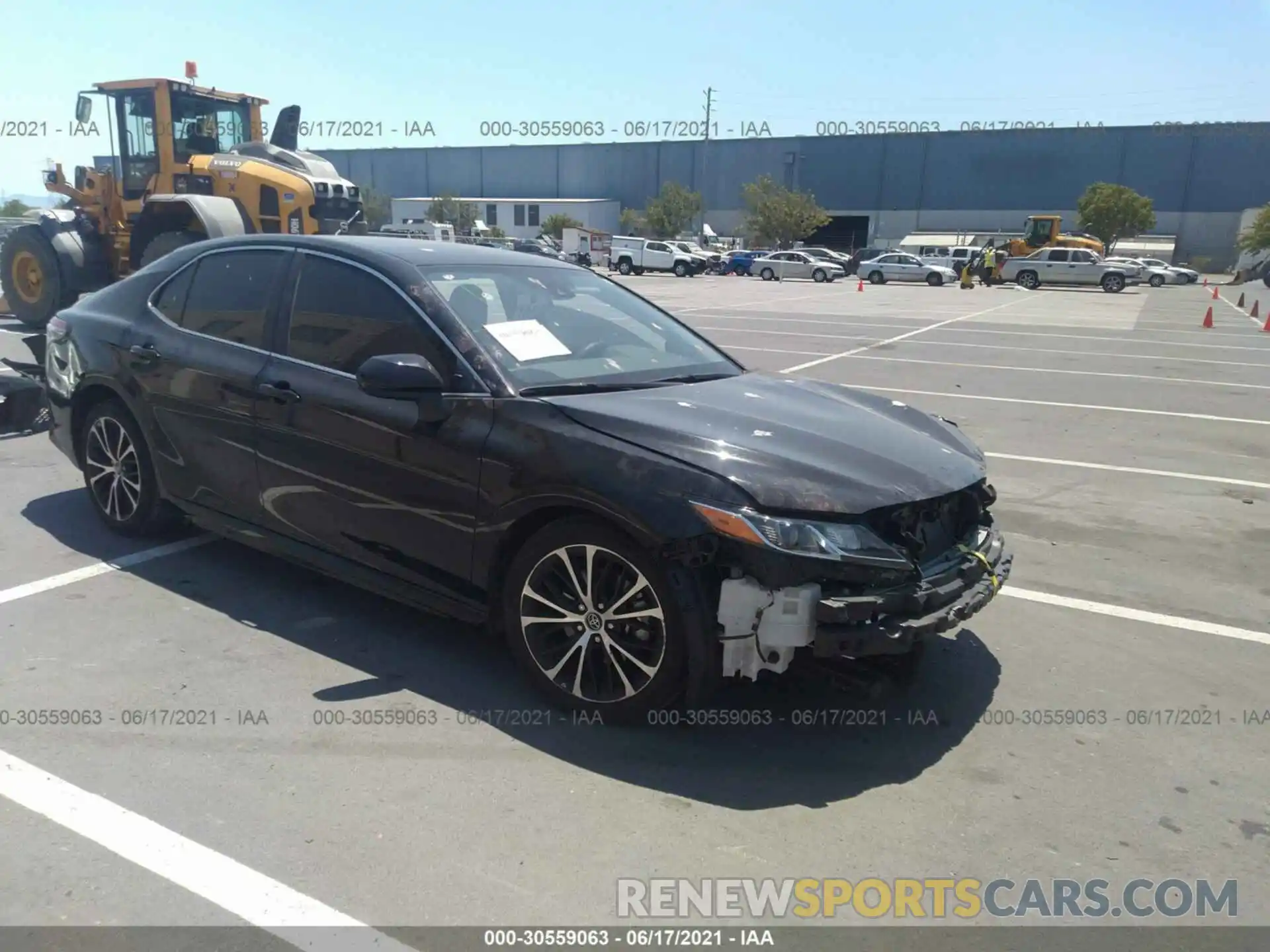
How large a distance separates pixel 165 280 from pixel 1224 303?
3636 centimetres

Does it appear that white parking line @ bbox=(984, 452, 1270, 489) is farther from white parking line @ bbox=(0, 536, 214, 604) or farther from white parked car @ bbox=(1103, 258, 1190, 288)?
white parked car @ bbox=(1103, 258, 1190, 288)

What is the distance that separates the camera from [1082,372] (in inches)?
533

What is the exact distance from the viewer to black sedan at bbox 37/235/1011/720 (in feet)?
10.6

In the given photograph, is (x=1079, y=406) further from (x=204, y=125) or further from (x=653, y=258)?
(x=653, y=258)

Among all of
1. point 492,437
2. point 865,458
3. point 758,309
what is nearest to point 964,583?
point 865,458

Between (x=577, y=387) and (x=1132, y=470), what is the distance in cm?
562

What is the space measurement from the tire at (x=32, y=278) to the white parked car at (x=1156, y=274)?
44.9 metres

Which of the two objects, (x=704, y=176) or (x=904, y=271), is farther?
(x=704, y=176)

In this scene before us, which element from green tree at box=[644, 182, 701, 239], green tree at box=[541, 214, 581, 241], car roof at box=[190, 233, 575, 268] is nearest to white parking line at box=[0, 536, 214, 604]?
car roof at box=[190, 233, 575, 268]

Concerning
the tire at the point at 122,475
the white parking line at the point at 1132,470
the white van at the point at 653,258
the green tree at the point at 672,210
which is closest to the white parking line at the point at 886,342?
the white parking line at the point at 1132,470

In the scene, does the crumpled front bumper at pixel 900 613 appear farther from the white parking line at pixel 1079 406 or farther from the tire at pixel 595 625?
the white parking line at pixel 1079 406

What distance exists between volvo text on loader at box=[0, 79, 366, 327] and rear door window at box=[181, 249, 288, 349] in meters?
9.31

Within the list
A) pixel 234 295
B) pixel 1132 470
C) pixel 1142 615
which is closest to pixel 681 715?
pixel 1142 615

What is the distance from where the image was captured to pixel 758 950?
2553mm
